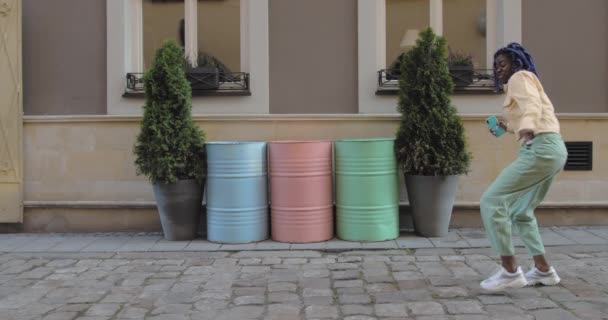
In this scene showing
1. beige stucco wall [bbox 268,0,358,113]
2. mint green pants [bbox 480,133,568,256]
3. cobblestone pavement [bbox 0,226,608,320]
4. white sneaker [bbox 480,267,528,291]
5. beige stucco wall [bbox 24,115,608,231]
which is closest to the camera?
cobblestone pavement [bbox 0,226,608,320]

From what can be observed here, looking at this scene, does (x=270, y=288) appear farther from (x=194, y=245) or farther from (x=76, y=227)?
(x=76, y=227)

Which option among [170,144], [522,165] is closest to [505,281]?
[522,165]

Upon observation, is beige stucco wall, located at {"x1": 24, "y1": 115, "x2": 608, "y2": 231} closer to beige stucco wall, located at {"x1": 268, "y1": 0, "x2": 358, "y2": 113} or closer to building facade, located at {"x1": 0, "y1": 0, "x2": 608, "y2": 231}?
building facade, located at {"x1": 0, "y1": 0, "x2": 608, "y2": 231}

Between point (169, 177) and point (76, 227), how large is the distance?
171cm

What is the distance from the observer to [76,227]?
6.39 meters

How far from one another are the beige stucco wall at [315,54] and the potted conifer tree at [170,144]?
119 centimetres

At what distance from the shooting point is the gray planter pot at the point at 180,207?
5.62 metres

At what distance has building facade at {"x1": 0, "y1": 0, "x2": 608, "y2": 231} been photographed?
630 cm

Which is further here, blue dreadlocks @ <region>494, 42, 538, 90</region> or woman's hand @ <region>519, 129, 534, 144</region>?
blue dreadlocks @ <region>494, 42, 538, 90</region>

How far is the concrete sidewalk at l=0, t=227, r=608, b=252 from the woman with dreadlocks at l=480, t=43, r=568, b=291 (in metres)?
1.55

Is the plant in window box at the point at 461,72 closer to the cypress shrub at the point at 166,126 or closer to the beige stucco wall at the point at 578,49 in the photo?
the beige stucco wall at the point at 578,49

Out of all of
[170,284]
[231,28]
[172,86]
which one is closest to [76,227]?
[172,86]

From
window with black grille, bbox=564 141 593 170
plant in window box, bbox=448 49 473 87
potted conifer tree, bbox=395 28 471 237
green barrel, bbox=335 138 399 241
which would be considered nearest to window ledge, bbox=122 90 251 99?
green barrel, bbox=335 138 399 241

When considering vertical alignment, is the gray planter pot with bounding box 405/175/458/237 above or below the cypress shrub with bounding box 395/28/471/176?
below
